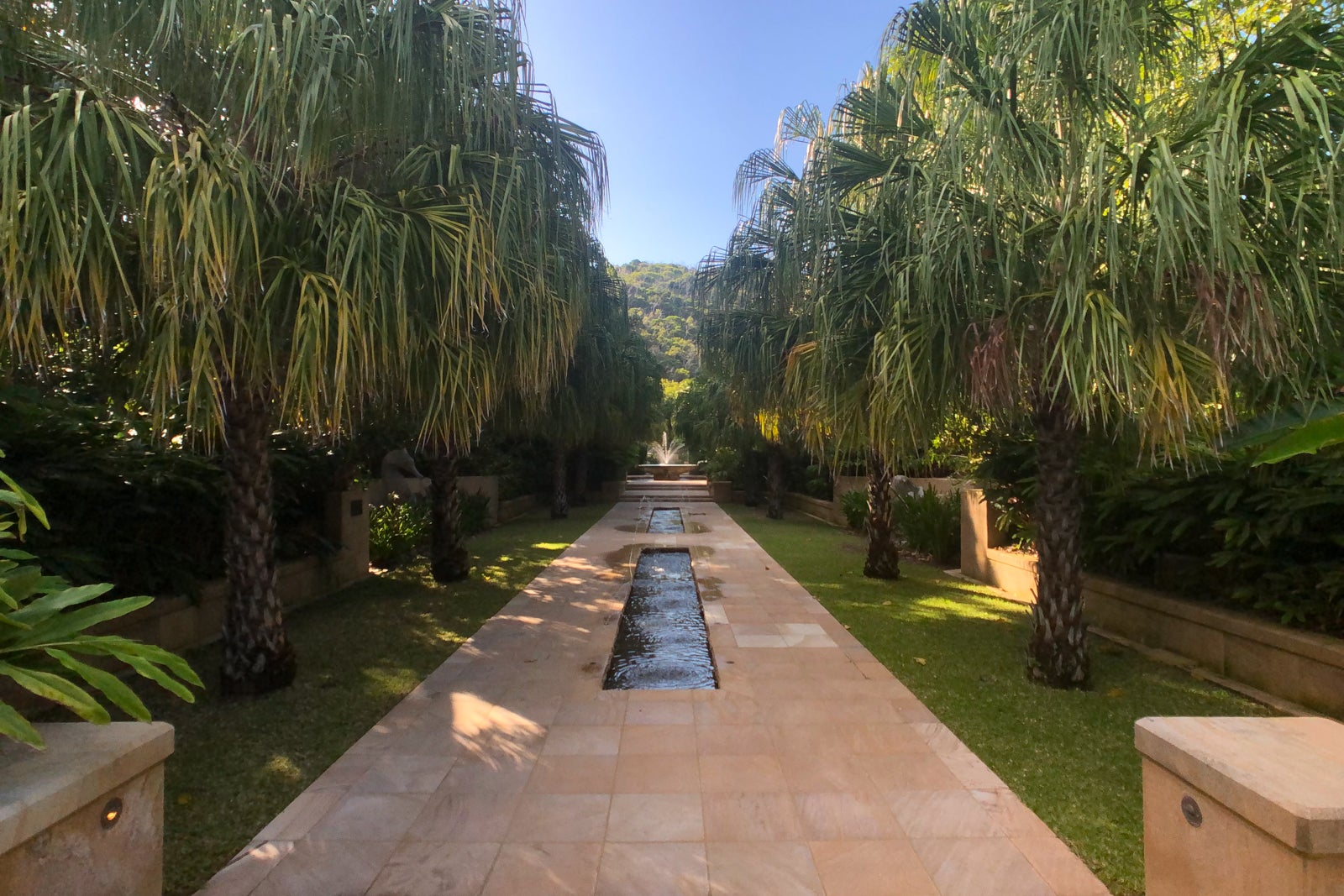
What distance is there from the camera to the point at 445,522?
10.3m

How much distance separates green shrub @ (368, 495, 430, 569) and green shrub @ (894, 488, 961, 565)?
29.0ft

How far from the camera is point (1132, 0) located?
4594mm

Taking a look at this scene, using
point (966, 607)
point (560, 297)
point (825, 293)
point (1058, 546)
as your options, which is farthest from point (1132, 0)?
point (966, 607)

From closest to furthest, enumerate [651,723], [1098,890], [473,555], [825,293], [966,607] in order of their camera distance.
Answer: [1098,890]
[651,723]
[825,293]
[966,607]
[473,555]

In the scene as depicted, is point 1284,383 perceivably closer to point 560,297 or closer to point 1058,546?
point 1058,546

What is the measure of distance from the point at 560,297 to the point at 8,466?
4196mm

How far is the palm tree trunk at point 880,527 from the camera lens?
10336 mm

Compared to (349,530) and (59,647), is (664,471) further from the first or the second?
(59,647)

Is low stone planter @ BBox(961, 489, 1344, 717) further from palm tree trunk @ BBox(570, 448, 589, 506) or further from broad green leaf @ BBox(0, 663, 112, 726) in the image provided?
palm tree trunk @ BBox(570, 448, 589, 506)

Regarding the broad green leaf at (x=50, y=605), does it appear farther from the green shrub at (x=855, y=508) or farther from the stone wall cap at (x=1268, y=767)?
the green shrub at (x=855, y=508)

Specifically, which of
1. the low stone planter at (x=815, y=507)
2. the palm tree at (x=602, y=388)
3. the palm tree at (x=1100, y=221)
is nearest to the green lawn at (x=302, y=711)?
the palm tree at (x=602, y=388)

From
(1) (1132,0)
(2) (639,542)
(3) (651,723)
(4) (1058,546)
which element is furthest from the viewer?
(2) (639,542)

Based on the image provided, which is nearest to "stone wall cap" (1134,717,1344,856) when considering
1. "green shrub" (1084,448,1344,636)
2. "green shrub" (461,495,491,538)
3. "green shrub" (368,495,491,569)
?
"green shrub" (1084,448,1344,636)

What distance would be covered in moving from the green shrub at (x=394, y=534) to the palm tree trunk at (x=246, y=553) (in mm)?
5708
